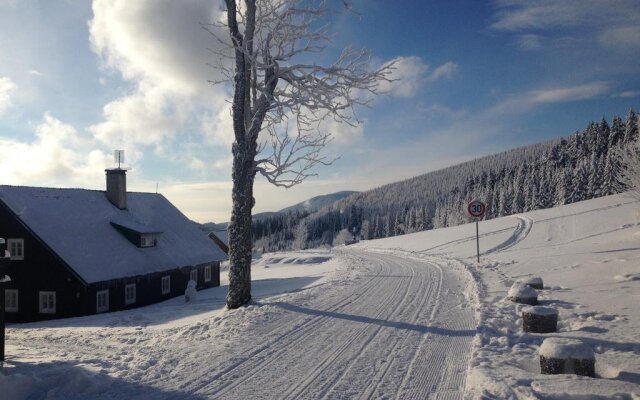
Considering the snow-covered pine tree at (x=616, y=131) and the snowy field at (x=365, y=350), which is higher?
the snow-covered pine tree at (x=616, y=131)

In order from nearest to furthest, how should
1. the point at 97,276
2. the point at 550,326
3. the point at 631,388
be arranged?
1. the point at 631,388
2. the point at 550,326
3. the point at 97,276

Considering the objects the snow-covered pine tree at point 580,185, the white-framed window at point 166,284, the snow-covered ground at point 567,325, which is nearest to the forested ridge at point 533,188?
the snow-covered pine tree at point 580,185

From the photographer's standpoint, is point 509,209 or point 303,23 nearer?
point 303,23

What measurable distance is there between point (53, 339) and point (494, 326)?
14.2 metres

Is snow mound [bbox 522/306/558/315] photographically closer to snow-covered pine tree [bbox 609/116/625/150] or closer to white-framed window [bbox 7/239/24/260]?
white-framed window [bbox 7/239/24/260]

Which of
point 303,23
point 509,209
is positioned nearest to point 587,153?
point 509,209

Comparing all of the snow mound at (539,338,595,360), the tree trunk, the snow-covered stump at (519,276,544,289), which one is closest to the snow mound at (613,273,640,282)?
the snow-covered stump at (519,276,544,289)

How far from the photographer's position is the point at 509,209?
90.4m

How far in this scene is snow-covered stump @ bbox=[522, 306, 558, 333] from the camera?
8.23 m

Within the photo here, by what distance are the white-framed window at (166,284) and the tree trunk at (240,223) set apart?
638 inches

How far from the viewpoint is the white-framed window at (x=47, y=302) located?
21781 millimetres

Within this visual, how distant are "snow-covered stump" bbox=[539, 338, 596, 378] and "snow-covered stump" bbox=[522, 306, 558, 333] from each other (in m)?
2.37

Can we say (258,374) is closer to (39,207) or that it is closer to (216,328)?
(216,328)

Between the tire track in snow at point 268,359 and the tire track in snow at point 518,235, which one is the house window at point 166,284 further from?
the tire track in snow at point 518,235
